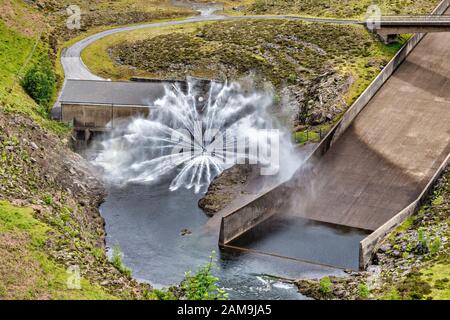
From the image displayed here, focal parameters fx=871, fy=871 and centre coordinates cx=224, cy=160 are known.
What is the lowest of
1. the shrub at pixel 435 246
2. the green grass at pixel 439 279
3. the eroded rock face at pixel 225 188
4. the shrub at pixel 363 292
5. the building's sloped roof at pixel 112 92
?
the shrub at pixel 363 292

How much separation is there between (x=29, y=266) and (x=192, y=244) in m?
23.1

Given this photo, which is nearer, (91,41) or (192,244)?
(192,244)

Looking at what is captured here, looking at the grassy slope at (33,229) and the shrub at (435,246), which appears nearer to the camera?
the grassy slope at (33,229)

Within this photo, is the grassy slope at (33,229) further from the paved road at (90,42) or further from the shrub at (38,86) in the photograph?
the paved road at (90,42)

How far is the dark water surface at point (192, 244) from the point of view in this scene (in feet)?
254

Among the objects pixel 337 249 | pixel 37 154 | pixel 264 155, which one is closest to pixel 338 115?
pixel 264 155

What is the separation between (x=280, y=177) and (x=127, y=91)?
28.6 meters

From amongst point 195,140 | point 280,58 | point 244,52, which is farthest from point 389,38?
point 195,140

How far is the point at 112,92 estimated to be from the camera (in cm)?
11638

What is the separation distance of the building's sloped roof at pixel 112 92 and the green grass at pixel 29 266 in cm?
4237

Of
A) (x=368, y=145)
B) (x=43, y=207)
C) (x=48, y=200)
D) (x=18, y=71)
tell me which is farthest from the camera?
(x=18, y=71)

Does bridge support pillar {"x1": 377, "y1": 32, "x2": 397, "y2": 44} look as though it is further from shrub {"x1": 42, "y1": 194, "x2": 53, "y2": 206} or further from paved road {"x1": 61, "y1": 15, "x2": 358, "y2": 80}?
shrub {"x1": 42, "y1": 194, "x2": 53, "y2": 206}

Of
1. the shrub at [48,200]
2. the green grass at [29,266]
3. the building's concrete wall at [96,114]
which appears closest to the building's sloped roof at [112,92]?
the building's concrete wall at [96,114]

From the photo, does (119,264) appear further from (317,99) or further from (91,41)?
(91,41)
